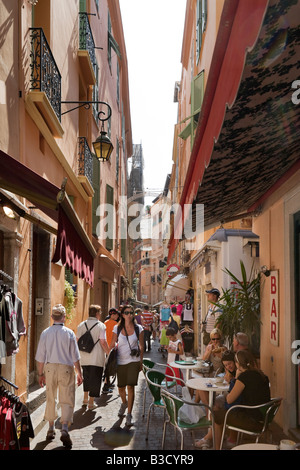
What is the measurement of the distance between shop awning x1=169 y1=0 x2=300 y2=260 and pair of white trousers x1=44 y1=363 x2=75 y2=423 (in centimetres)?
283

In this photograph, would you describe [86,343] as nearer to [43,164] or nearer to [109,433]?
[109,433]

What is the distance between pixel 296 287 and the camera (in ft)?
21.8

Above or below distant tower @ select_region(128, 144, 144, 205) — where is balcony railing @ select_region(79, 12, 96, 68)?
below

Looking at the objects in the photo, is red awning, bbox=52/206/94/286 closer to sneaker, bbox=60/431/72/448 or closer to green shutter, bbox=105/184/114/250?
sneaker, bbox=60/431/72/448

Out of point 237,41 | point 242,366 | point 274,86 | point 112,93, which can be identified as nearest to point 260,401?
point 242,366

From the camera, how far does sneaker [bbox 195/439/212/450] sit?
596 cm

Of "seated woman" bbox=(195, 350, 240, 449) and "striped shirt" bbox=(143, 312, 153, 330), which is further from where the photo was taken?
"striped shirt" bbox=(143, 312, 153, 330)

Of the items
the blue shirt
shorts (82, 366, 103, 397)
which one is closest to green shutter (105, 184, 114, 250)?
shorts (82, 366, 103, 397)

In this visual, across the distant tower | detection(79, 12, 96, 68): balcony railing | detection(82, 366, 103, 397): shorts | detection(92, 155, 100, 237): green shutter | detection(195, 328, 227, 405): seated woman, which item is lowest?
detection(82, 366, 103, 397): shorts

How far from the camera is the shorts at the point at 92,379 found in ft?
27.3

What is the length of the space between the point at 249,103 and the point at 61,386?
4643 millimetres

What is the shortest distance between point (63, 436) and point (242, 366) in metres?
2.44

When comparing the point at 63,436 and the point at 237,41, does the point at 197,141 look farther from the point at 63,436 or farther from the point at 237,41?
the point at 63,436

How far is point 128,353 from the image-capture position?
7.70 meters
